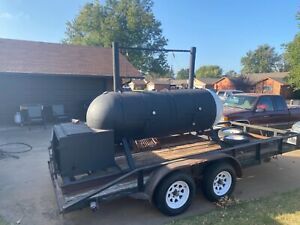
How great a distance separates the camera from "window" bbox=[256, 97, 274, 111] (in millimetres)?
9102

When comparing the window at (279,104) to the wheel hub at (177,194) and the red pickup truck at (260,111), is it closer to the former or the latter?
the red pickup truck at (260,111)

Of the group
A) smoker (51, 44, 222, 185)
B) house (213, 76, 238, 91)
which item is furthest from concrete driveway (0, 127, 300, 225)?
house (213, 76, 238, 91)

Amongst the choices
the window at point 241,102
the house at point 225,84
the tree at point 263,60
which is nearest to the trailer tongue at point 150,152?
the window at point 241,102

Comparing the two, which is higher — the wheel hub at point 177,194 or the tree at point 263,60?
the tree at point 263,60

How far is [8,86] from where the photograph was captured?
1239 centimetres

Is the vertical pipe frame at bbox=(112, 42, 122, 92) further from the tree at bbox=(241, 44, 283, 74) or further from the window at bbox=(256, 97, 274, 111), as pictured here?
the tree at bbox=(241, 44, 283, 74)

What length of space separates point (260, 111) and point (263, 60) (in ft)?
269

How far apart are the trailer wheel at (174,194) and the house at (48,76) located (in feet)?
33.1

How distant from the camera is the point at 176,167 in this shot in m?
4.20

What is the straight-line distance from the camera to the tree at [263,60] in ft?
271

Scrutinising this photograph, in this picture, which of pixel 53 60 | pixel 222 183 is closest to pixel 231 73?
pixel 53 60

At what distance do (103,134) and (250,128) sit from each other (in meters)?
4.47

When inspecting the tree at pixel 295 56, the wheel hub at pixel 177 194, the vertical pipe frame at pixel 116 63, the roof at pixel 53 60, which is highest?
the tree at pixel 295 56

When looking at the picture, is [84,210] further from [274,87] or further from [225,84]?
[225,84]
